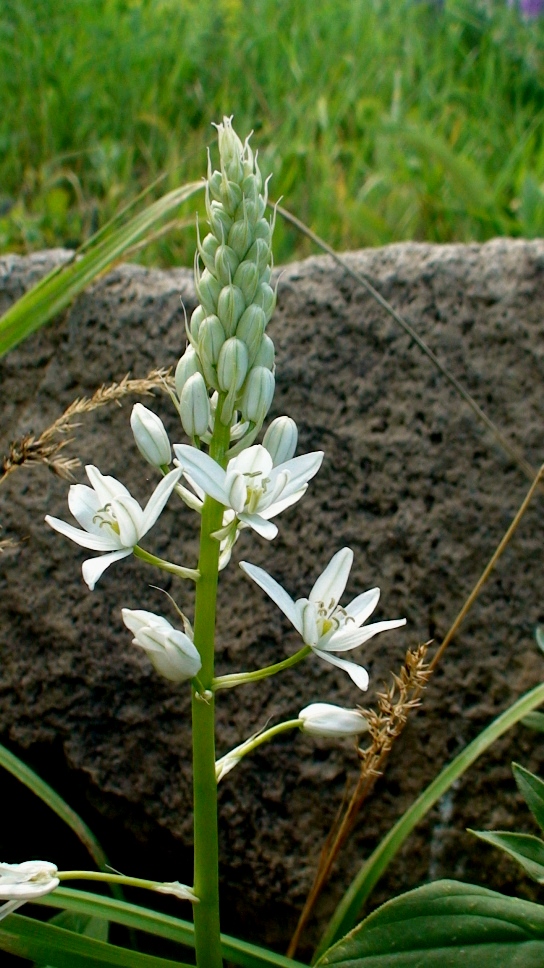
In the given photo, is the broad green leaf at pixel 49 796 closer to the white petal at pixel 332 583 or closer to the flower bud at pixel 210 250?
the white petal at pixel 332 583

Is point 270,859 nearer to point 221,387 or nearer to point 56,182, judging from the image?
point 221,387

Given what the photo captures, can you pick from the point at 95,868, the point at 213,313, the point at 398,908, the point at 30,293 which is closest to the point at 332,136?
the point at 30,293

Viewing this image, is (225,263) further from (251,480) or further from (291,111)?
(291,111)

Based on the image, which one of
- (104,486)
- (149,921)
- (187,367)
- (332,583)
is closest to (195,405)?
(187,367)

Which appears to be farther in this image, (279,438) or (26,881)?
(279,438)

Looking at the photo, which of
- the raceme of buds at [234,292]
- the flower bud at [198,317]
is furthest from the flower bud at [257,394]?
the flower bud at [198,317]

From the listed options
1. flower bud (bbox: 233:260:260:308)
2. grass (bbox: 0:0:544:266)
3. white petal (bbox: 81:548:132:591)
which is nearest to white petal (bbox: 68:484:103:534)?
white petal (bbox: 81:548:132:591)
